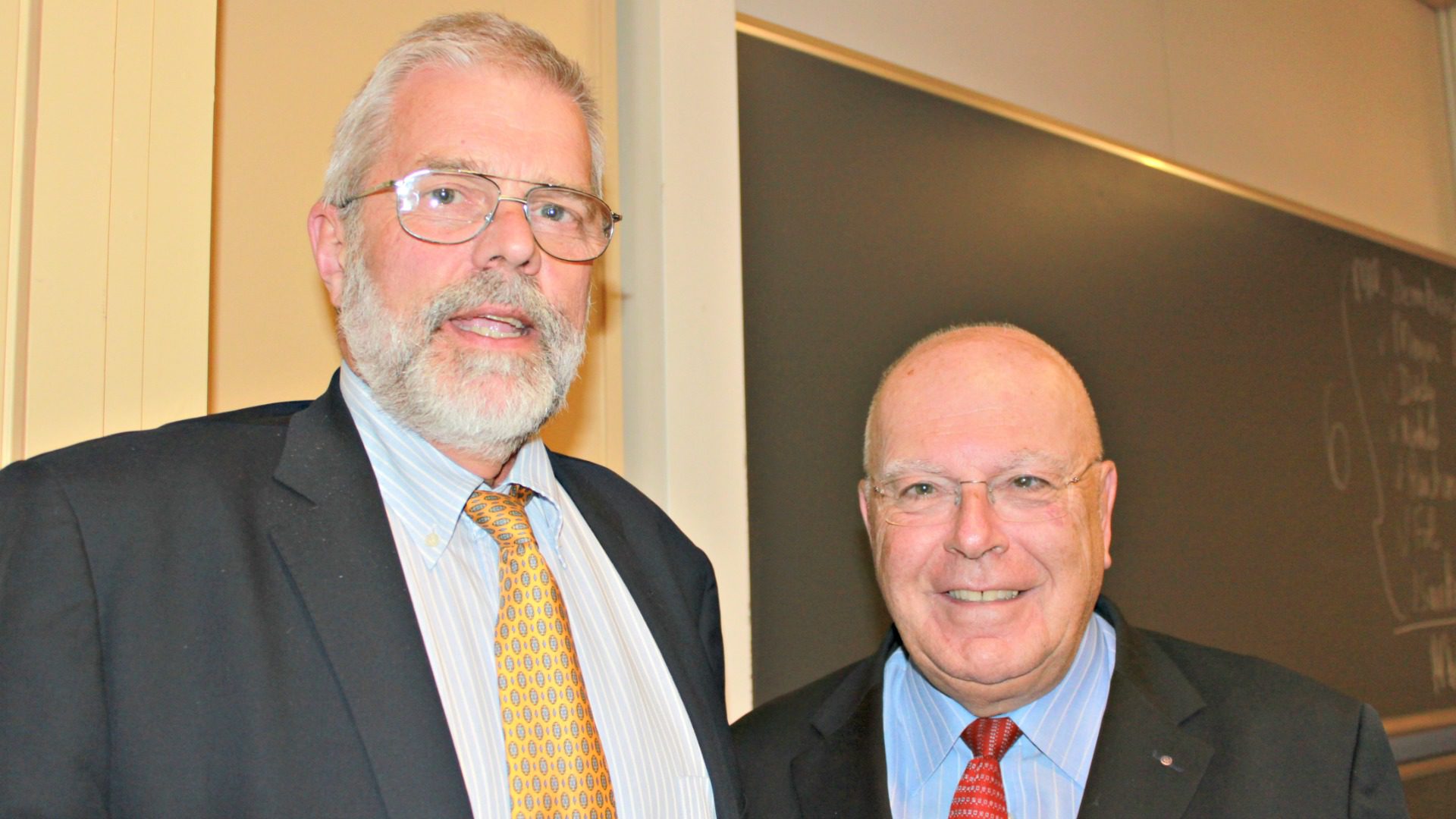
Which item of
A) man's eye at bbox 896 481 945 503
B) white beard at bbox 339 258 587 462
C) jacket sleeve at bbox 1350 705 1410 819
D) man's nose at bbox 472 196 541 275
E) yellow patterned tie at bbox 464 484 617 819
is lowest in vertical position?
jacket sleeve at bbox 1350 705 1410 819

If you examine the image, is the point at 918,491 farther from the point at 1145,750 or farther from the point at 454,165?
the point at 454,165

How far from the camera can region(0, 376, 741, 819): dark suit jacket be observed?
1072 millimetres

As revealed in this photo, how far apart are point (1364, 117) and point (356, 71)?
3.83 metres

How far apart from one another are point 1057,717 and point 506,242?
3.38 ft

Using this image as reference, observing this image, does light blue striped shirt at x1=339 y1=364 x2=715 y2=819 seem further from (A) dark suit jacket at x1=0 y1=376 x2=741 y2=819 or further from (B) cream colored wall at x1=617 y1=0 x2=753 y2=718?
(B) cream colored wall at x1=617 y1=0 x2=753 y2=718

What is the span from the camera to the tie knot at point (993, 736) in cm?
163

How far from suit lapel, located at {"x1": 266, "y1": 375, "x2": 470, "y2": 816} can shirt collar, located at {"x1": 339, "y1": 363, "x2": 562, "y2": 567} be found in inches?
1.9

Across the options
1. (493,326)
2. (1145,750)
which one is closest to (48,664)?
(493,326)

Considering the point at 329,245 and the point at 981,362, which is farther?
the point at 981,362

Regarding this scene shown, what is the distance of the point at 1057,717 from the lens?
1.66 m

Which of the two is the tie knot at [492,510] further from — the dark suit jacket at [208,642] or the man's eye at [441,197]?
the man's eye at [441,197]

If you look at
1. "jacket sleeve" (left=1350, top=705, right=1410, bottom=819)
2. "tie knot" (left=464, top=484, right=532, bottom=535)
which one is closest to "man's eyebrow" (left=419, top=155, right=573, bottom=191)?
"tie knot" (left=464, top=484, right=532, bottom=535)

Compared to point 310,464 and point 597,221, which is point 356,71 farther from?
point 310,464

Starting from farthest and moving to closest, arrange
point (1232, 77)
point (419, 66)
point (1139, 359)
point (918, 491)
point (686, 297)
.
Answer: point (1232, 77)
point (1139, 359)
point (686, 297)
point (918, 491)
point (419, 66)
